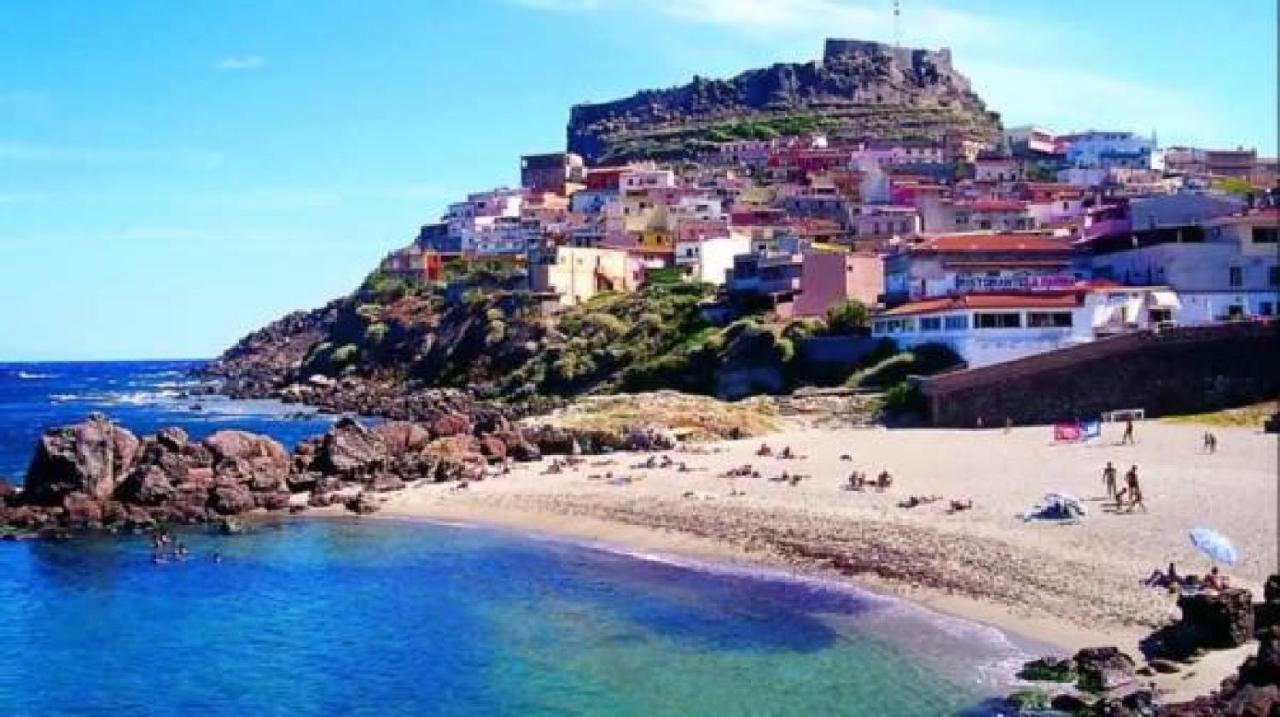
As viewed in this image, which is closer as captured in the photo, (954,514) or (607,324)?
(954,514)

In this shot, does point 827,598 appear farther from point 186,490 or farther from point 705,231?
point 705,231

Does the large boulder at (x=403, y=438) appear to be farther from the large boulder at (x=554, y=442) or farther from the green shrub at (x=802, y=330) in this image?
the green shrub at (x=802, y=330)

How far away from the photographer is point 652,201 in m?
110

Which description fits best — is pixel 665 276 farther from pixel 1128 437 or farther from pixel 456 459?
pixel 1128 437

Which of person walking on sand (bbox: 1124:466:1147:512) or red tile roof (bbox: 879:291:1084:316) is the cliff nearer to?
red tile roof (bbox: 879:291:1084:316)

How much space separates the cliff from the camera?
16300cm

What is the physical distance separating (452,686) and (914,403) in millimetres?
32047

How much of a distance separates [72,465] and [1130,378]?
127 ft

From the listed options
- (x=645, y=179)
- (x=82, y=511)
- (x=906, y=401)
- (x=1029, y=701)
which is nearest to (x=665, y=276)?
(x=645, y=179)

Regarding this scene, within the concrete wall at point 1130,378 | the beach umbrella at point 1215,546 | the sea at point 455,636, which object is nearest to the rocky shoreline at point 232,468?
the sea at point 455,636

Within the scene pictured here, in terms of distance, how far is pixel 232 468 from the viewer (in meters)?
47.5

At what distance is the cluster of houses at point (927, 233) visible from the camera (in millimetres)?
57875

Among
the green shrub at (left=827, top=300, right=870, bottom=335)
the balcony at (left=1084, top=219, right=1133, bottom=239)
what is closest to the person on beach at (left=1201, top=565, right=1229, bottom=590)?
the green shrub at (left=827, top=300, right=870, bottom=335)

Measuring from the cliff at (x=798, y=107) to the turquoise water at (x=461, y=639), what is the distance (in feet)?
424
